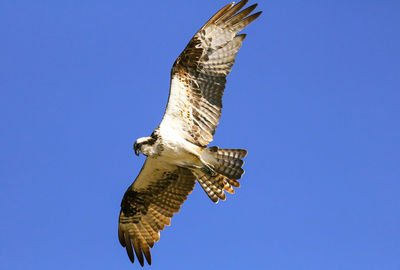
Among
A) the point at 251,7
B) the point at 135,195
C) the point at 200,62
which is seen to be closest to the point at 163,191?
the point at 135,195

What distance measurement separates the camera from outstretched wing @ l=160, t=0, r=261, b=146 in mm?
10312

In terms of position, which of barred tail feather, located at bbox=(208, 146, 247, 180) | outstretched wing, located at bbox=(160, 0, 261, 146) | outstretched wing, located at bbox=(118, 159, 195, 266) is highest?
outstretched wing, located at bbox=(160, 0, 261, 146)

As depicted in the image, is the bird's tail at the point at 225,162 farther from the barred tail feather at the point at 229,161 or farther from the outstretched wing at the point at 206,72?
the outstretched wing at the point at 206,72

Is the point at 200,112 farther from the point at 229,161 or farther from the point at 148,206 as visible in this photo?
the point at 148,206

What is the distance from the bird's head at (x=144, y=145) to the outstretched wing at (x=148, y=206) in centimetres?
89

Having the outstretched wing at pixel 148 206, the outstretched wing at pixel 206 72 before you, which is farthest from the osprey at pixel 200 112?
the outstretched wing at pixel 148 206

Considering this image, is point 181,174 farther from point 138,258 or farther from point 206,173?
point 138,258

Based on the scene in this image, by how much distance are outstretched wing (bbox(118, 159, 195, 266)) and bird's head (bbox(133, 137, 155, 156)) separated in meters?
0.89

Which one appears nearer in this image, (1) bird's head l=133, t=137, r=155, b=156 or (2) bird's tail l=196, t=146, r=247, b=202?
(1) bird's head l=133, t=137, r=155, b=156

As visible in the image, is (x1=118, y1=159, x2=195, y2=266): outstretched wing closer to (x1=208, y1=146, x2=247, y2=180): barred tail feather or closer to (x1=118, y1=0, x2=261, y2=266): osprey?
(x1=118, y1=0, x2=261, y2=266): osprey

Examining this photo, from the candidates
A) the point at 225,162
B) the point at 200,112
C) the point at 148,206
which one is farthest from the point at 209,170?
the point at 148,206

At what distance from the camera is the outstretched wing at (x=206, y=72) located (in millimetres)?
10312

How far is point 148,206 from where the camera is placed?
1120 centimetres

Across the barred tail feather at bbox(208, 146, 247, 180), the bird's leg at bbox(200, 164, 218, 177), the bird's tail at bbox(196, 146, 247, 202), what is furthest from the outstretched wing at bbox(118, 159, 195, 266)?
the barred tail feather at bbox(208, 146, 247, 180)
